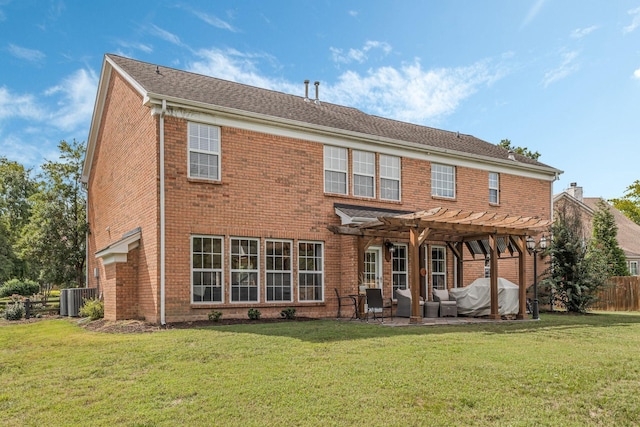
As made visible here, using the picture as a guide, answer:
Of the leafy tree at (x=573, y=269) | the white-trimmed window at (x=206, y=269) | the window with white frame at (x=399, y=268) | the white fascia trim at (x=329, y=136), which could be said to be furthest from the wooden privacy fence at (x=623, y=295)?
the white-trimmed window at (x=206, y=269)

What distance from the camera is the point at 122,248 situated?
13836 mm

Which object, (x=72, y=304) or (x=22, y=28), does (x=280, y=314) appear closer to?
(x=72, y=304)

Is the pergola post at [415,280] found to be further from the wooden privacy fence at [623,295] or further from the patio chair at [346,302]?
the wooden privacy fence at [623,295]

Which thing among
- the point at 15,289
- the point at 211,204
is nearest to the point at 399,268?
the point at 211,204

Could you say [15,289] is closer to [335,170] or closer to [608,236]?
[335,170]

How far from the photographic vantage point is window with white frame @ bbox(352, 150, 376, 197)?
666 inches

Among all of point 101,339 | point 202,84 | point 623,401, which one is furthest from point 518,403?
point 202,84

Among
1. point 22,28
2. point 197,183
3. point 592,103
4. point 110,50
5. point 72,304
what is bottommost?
point 72,304

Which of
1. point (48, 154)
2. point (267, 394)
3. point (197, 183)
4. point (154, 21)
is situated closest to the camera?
point (267, 394)

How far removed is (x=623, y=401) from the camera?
6.81 meters

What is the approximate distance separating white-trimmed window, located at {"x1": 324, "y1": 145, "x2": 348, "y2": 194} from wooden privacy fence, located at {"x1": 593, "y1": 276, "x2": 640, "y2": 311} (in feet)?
46.3

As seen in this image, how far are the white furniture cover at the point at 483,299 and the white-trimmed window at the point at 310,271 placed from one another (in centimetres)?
445

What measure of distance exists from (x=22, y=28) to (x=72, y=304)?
1062 centimetres

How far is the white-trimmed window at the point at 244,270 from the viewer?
556 inches
